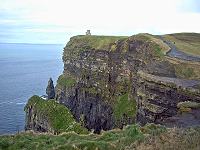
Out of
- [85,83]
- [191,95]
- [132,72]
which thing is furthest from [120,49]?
[191,95]

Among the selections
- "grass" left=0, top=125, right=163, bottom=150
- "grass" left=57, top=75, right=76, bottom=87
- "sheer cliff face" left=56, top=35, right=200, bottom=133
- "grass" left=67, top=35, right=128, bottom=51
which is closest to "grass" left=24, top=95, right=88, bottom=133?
"sheer cliff face" left=56, top=35, right=200, bottom=133

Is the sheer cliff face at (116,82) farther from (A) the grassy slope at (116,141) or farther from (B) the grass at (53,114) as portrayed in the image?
(A) the grassy slope at (116,141)

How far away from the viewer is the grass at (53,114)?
6605 centimetres

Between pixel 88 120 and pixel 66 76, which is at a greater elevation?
pixel 66 76

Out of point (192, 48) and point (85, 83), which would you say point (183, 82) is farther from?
point (85, 83)

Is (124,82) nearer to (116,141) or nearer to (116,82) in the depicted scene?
(116,82)

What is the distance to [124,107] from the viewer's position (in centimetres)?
7231

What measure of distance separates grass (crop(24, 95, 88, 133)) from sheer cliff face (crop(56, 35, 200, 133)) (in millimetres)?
9870

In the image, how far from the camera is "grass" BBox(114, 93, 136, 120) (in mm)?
69225

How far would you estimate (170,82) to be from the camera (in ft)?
146

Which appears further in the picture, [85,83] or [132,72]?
[85,83]

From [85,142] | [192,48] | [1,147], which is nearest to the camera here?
[85,142]

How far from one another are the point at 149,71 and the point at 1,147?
34793 mm

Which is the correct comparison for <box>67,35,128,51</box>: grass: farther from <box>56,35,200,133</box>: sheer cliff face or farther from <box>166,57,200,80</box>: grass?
<box>166,57,200,80</box>: grass
